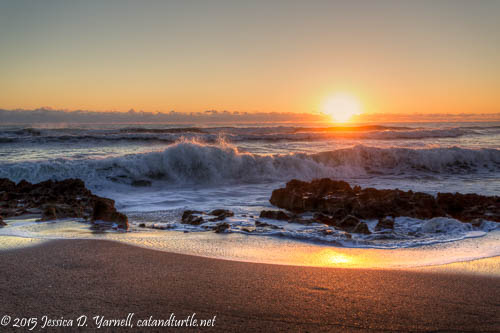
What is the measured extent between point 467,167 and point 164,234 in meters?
13.2

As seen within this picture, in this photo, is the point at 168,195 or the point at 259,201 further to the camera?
the point at 168,195

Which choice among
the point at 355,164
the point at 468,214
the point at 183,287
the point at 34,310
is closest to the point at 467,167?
the point at 355,164

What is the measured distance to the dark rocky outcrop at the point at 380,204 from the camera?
5.76m

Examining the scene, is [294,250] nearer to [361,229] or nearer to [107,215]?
[361,229]

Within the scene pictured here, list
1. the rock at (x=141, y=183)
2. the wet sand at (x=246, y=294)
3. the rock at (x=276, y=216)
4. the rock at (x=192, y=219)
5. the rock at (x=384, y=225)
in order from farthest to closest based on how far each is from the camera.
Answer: the rock at (x=141, y=183)
the rock at (x=276, y=216)
the rock at (x=192, y=219)
the rock at (x=384, y=225)
the wet sand at (x=246, y=294)

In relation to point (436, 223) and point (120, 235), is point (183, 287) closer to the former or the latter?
point (120, 235)

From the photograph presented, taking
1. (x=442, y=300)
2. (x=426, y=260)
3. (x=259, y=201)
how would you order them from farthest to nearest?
(x=259, y=201)
(x=426, y=260)
(x=442, y=300)

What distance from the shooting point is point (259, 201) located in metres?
7.73

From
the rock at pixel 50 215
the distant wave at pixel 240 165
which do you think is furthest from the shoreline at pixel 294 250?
the distant wave at pixel 240 165

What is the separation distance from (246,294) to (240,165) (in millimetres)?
9487

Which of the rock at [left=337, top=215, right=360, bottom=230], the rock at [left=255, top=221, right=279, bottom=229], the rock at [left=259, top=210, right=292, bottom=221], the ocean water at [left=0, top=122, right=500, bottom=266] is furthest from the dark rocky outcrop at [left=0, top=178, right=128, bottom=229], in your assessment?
the rock at [left=337, top=215, right=360, bottom=230]

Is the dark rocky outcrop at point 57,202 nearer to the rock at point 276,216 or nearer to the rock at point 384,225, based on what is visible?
the rock at point 276,216

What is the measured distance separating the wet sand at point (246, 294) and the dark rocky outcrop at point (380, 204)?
261cm

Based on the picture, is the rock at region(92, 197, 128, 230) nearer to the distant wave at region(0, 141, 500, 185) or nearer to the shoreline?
the shoreline
